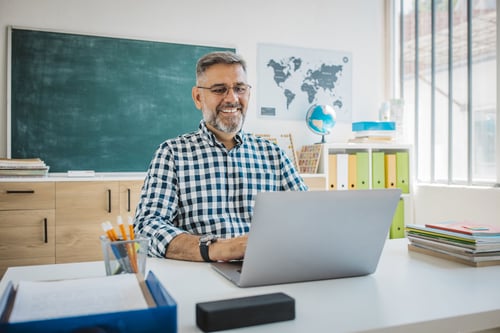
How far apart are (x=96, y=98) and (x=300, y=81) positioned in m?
1.61

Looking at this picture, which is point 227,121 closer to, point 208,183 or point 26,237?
point 208,183

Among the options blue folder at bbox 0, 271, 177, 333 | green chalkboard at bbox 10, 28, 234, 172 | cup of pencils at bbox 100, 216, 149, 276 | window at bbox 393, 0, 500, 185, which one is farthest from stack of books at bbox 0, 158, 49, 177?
window at bbox 393, 0, 500, 185

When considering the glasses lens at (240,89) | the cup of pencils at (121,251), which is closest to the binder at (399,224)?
the glasses lens at (240,89)

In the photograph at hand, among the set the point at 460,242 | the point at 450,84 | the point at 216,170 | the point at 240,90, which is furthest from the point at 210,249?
the point at 450,84

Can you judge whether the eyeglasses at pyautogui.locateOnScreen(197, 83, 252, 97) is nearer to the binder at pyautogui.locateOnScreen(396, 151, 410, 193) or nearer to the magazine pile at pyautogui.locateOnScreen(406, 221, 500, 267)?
the magazine pile at pyautogui.locateOnScreen(406, 221, 500, 267)

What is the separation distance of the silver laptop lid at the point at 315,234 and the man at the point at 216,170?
1.87ft

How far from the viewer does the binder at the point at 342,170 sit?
347 centimetres

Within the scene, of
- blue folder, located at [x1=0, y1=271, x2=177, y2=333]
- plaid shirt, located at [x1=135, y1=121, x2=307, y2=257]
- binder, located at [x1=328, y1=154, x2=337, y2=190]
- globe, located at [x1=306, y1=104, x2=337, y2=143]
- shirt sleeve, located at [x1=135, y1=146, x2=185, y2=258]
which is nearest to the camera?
blue folder, located at [x1=0, y1=271, x2=177, y2=333]

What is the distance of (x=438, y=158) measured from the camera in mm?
3604

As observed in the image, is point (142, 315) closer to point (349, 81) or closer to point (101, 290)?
point (101, 290)

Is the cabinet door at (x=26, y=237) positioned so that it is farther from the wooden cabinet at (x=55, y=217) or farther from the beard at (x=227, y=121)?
the beard at (x=227, y=121)

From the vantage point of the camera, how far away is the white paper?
25.1 inches

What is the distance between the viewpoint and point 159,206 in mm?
1532

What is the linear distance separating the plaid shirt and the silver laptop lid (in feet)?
2.01
